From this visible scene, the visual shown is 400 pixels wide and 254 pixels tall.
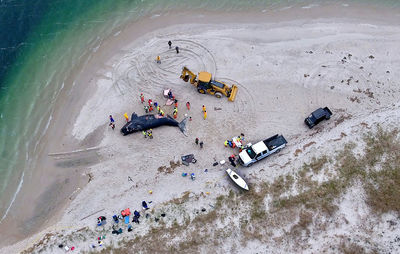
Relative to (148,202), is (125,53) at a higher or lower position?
higher

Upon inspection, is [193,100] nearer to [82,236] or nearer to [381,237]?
[82,236]

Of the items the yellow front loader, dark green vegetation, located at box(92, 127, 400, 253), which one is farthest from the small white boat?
the yellow front loader

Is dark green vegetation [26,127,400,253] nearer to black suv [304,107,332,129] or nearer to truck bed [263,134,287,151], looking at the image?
truck bed [263,134,287,151]

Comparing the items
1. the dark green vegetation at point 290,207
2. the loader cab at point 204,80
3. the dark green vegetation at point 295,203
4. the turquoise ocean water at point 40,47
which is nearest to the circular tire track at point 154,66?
the loader cab at point 204,80

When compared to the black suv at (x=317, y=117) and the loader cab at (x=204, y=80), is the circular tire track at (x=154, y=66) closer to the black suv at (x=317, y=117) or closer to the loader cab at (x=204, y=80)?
the loader cab at (x=204, y=80)

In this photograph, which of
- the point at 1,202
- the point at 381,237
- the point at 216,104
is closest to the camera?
the point at 381,237

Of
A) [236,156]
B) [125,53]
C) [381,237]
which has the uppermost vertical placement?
[125,53]

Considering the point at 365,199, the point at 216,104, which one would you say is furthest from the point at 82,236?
the point at 365,199
